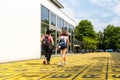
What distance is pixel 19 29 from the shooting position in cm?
2283

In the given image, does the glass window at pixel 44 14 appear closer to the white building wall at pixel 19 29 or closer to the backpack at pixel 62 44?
the white building wall at pixel 19 29

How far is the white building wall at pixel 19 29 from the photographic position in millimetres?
19641

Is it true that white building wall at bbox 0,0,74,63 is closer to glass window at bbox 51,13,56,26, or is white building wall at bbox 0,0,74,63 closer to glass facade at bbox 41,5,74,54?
glass facade at bbox 41,5,74,54

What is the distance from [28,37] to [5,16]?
591cm

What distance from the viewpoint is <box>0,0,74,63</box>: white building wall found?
19.6m

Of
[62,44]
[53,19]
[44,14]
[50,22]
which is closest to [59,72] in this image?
[62,44]

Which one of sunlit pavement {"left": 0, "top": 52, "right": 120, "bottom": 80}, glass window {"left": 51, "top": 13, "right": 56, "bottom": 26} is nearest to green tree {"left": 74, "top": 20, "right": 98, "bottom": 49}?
glass window {"left": 51, "top": 13, "right": 56, "bottom": 26}

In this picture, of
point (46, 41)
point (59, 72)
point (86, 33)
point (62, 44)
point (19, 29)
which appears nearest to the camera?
point (59, 72)

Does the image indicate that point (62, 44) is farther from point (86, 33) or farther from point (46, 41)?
point (86, 33)

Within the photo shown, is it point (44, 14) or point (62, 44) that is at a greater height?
point (44, 14)

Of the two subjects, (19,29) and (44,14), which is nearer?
(19,29)

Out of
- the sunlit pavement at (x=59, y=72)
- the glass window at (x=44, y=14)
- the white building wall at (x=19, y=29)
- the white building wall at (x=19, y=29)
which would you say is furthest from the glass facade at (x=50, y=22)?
the sunlit pavement at (x=59, y=72)

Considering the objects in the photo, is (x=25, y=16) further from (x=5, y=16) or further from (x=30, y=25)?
(x=5, y=16)

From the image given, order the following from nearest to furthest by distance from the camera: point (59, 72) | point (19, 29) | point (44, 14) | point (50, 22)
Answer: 1. point (59, 72)
2. point (19, 29)
3. point (44, 14)
4. point (50, 22)
